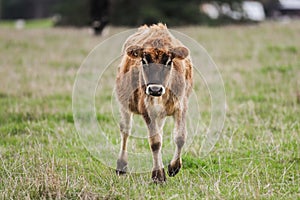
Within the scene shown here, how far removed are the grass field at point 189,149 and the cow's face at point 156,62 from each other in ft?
3.50

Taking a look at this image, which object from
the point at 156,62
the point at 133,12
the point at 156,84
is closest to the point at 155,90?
the point at 156,84

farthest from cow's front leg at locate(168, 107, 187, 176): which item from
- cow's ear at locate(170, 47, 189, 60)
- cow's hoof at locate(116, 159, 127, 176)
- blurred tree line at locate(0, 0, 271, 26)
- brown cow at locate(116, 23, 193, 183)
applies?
blurred tree line at locate(0, 0, 271, 26)

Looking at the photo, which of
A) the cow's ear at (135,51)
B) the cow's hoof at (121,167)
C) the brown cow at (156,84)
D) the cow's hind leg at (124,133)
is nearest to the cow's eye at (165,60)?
the brown cow at (156,84)

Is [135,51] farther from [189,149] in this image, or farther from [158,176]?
[189,149]

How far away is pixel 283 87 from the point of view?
10.6 m

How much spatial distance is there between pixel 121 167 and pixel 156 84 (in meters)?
1.39

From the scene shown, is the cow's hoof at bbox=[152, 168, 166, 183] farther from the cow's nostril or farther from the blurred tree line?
the blurred tree line

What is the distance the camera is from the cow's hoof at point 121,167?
5862 mm

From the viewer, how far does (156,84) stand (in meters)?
5.00

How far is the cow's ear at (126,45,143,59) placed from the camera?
5245 mm

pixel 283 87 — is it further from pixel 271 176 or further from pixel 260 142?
pixel 271 176

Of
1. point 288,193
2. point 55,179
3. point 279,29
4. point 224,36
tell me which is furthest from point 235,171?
point 279,29

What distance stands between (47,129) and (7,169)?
6.62ft

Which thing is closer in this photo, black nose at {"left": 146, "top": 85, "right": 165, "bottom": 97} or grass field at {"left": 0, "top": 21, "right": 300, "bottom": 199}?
black nose at {"left": 146, "top": 85, "right": 165, "bottom": 97}
